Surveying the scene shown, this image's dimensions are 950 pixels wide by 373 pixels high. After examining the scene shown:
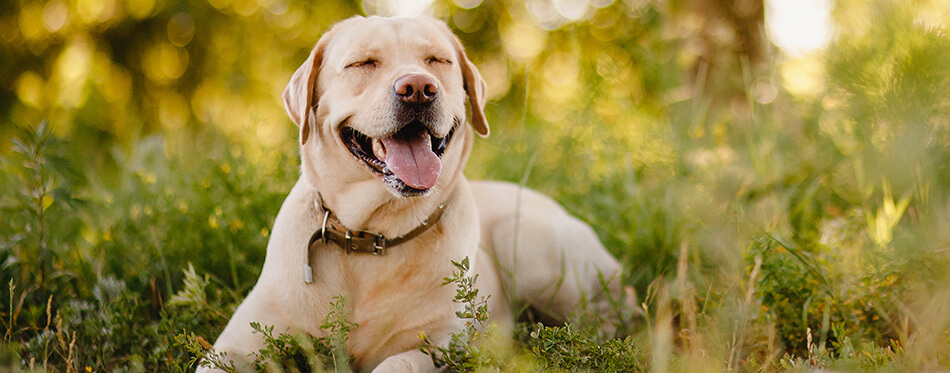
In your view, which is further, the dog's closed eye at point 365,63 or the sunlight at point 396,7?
the sunlight at point 396,7

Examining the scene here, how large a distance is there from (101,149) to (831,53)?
701 cm

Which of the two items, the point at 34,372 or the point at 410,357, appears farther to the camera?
the point at 410,357

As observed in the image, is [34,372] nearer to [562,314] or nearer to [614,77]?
[562,314]

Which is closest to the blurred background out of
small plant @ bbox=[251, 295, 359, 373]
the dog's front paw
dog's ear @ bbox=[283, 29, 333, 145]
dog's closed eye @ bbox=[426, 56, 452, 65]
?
dog's closed eye @ bbox=[426, 56, 452, 65]

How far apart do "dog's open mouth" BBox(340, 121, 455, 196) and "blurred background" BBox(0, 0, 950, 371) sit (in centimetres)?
49

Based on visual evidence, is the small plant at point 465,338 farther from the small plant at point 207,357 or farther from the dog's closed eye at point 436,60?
the dog's closed eye at point 436,60

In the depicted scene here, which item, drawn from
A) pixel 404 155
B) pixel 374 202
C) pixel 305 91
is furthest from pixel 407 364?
pixel 305 91

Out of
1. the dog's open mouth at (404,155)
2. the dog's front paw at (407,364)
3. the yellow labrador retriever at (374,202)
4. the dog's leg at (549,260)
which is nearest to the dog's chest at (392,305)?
the yellow labrador retriever at (374,202)

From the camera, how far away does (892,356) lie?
1838mm

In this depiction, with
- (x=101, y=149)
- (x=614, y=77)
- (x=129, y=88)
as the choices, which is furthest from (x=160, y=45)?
(x=614, y=77)

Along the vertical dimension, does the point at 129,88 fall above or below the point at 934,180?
below

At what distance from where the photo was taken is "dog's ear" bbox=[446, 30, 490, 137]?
101 inches

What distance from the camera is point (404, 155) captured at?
2.21m

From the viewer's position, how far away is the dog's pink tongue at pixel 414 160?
215 cm
